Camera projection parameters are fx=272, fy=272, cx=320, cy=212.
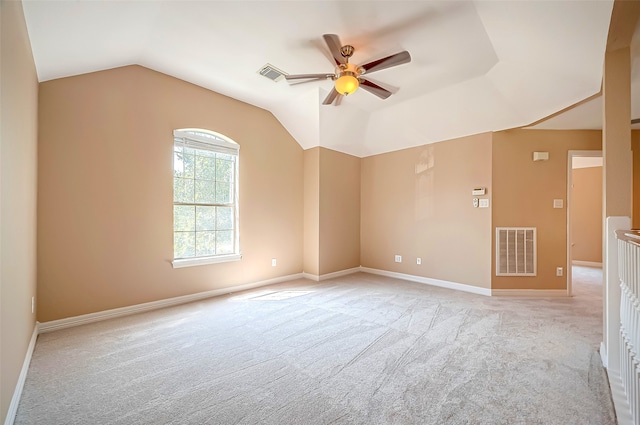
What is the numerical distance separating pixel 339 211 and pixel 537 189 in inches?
130

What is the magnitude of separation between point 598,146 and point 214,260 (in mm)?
6100

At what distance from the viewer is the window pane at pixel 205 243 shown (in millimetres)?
4059

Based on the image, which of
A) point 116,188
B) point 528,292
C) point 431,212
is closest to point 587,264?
point 528,292

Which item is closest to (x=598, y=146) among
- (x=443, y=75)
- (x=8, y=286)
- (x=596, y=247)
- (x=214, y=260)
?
(x=443, y=75)

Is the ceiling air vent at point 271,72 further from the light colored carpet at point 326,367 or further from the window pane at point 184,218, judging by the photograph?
the light colored carpet at point 326,367

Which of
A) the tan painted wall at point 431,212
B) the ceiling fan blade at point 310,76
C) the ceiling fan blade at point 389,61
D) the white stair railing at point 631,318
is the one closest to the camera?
the white stair railing at point 631,318

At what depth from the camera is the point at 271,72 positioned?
3539 millimetres

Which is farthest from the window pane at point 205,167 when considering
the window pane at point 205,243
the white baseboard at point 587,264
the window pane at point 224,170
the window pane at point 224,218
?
the white baseboard at point 587,264

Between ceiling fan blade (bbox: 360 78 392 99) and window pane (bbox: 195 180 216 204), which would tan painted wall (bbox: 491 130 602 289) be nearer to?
ceiling fan blade (bbox: 360 78 392 99)

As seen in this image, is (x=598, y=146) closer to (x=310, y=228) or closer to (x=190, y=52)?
(x=310, y=228)

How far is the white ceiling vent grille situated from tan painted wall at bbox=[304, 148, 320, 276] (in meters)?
3.00

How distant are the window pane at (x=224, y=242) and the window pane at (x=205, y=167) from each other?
2.96 ft

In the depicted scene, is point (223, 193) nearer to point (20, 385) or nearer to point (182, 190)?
point (182, 190)

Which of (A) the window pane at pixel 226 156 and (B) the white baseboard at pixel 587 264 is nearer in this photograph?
(A) the window pane at pixel 226 156
